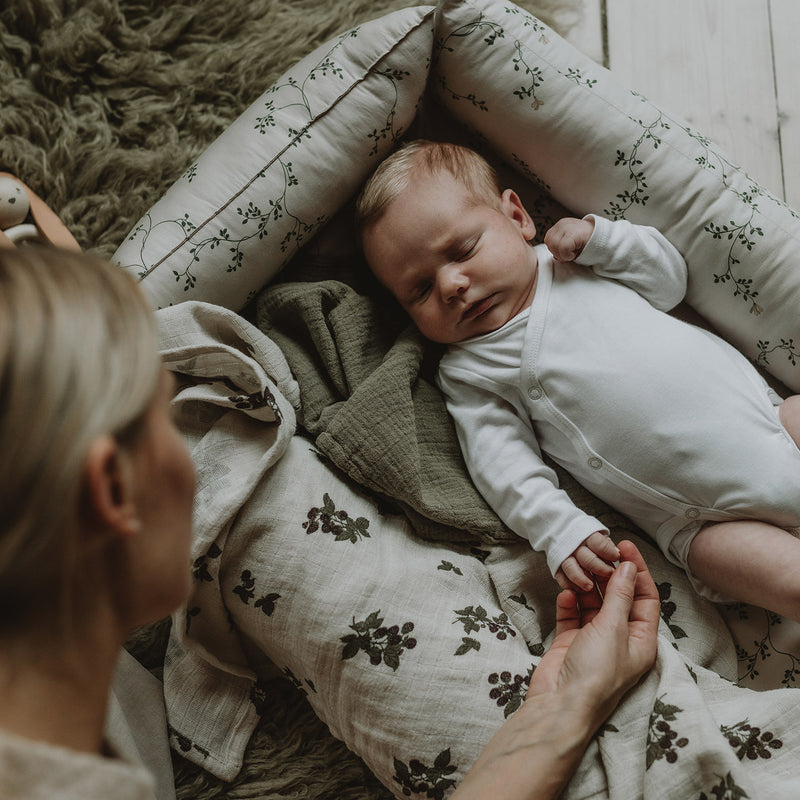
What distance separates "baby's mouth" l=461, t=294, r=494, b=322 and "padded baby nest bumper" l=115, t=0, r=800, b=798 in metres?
0.24

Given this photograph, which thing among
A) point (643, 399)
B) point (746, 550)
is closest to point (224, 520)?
point (643, 399)

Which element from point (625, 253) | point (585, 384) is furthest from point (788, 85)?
point (585, 384)

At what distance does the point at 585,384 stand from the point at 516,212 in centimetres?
30

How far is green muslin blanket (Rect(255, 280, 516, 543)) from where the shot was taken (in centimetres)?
109

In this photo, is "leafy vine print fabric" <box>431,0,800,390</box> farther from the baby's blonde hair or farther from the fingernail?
the fingernail

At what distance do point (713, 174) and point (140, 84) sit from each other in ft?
3.13

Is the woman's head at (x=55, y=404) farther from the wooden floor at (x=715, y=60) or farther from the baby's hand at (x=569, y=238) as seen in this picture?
the wooden floor at (x=715, y=60)

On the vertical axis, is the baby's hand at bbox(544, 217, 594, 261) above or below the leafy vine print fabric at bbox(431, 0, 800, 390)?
below

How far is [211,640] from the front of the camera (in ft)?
3.64

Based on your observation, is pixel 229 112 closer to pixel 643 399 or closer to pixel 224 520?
pixel 224 520

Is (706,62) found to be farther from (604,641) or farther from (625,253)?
(604,641)

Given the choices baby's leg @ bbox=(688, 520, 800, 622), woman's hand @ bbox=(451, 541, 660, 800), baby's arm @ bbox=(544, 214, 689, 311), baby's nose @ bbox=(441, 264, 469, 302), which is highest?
baby's arm @ bbox=(544, 214, 689, 311)

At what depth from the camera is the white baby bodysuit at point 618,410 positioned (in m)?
1.06

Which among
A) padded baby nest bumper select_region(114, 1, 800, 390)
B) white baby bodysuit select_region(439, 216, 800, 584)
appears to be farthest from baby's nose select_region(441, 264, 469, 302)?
padded baby nest bumper select_region(114, 1, 800, 390)
